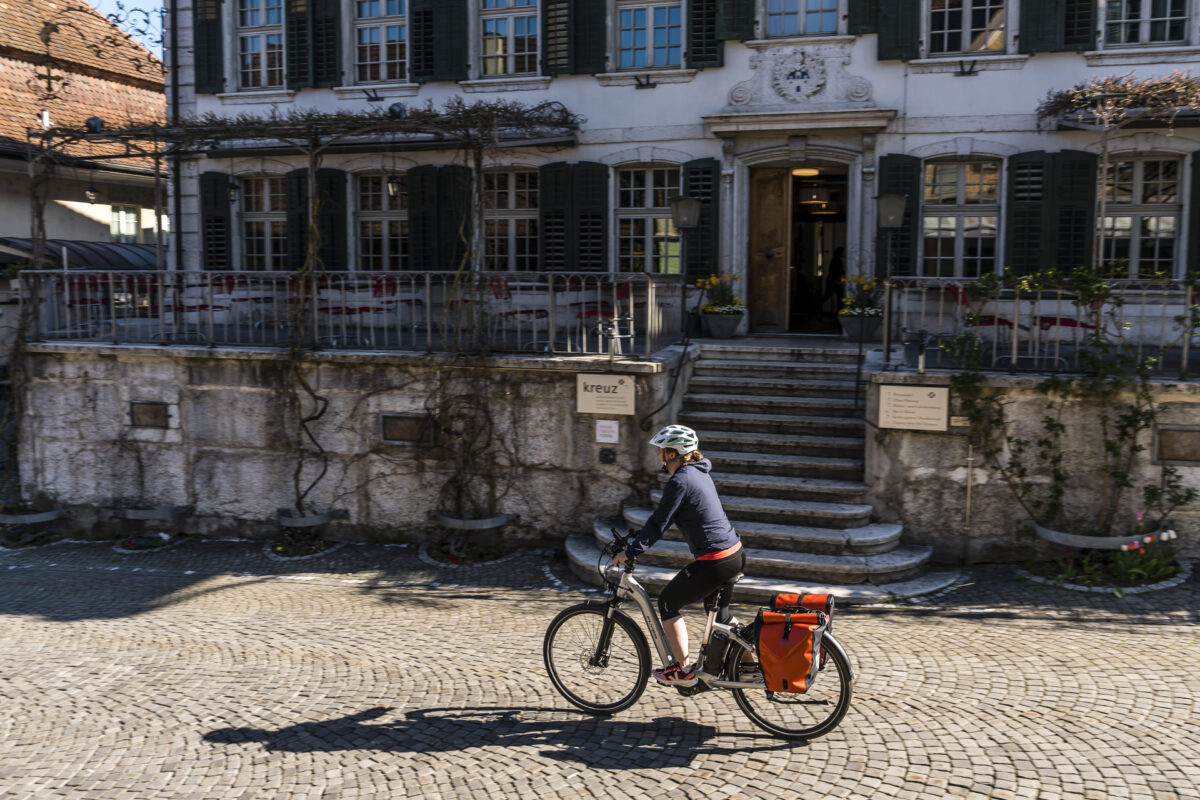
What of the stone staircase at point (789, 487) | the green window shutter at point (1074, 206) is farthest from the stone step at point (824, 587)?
the green window shutter at point (1074, 206)

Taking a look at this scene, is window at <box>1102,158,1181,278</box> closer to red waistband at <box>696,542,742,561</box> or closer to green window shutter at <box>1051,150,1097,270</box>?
green window shutter at <box>1051,150,1097,270</box>

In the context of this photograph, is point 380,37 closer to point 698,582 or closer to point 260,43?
point 260,43

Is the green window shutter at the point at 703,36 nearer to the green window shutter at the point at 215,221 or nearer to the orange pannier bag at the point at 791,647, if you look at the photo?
the green window shutter at the point at 215,221

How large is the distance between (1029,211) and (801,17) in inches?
155

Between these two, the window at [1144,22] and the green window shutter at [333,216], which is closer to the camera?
the window at [1144,22]

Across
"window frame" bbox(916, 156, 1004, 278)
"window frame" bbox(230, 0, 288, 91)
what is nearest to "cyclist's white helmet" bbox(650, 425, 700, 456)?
"window frame" bbox(916, 156, 1004, 278)

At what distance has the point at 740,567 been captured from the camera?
5891mm

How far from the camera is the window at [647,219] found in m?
14.5

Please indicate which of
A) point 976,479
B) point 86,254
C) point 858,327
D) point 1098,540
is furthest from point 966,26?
point 86,254

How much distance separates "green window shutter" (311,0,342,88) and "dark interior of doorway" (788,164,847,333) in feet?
23.5

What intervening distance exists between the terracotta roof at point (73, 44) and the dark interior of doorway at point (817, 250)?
13771 mm

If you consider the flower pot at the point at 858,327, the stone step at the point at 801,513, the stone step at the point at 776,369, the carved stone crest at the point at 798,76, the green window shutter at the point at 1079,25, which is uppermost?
the green window shutter at the point at 1079,25

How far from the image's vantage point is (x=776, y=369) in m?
11.4

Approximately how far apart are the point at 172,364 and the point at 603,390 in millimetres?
5123
